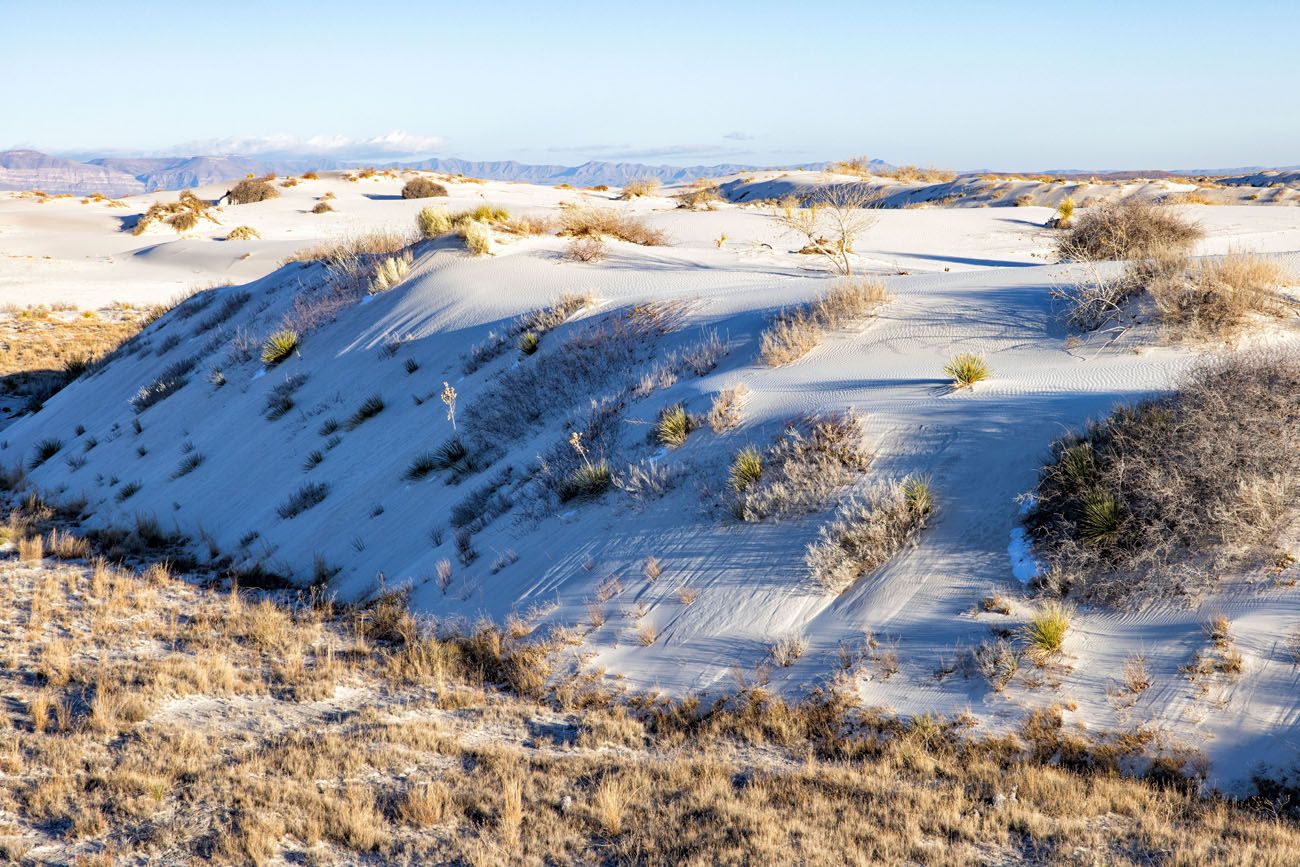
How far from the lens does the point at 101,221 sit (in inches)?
2297

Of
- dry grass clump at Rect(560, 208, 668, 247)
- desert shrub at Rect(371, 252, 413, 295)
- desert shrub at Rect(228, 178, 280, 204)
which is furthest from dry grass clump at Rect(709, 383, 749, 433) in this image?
desert shrub at Rect(228, 178, 280, 204)

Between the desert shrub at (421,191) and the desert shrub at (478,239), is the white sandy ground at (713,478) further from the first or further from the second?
the desert shrub at (421,191)

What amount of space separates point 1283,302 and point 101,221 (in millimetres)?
64663

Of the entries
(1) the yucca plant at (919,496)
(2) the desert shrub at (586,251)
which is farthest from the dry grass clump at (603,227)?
(1) the yucca plant at (919,496)

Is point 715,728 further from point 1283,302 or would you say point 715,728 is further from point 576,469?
point 1283,302

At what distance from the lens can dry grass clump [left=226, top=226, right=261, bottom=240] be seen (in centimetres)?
4606

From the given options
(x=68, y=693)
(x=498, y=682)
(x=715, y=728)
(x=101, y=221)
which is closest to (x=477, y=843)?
(x=715, y=728)

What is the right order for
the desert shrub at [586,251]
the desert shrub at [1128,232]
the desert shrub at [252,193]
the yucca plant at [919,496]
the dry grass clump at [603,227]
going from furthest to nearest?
the desert shrub at [252,193] < the dry grass clump at [603,227] < the desert shrub at [586,251] < the desert shrub at [1128,232] < the yucca plant at [919,496]

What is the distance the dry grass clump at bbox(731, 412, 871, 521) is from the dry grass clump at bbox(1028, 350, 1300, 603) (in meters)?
1.53

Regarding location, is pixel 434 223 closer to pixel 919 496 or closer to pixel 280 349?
pixel 280 349

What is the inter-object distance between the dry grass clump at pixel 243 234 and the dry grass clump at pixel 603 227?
3236 cm

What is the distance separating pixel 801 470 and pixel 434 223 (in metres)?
12.7

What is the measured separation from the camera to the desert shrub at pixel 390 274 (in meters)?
16.8

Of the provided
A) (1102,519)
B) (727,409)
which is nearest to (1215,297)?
(1102,519)
